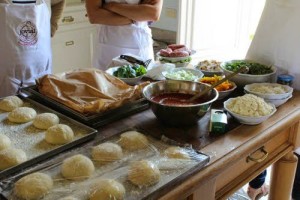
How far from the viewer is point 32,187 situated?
0.79 metres

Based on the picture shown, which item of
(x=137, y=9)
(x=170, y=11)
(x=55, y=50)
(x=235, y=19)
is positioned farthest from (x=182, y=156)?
(x=235, y=19)

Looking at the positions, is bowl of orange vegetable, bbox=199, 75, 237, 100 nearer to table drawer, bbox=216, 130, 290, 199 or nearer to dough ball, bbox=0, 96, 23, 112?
table drawer, bbox=216, 130, 290, 199

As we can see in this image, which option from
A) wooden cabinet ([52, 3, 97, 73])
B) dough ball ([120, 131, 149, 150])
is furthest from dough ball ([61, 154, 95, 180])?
wooden cabinet ([52, 3, 97, 73])

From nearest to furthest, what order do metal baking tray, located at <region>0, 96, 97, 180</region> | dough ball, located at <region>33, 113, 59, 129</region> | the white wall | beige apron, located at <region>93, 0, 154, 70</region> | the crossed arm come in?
metal baking tray, located at <region>0, 96, 97, 180</region>, dough ball, located at <region>33, 113, 59, 129</region>, the crossed arm, beige apron, located at <region>93, 0, 154, 70</region>, the white wall

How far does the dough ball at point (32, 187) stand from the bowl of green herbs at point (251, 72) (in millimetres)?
815

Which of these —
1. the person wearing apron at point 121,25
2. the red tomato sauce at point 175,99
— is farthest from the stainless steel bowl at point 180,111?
the person wearing apron at point 121,25

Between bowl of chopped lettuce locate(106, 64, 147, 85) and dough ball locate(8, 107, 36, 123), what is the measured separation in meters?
0.39

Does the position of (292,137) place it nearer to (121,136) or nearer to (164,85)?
(164,85)

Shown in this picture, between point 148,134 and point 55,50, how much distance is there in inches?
79.4

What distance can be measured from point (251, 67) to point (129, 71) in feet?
1.47

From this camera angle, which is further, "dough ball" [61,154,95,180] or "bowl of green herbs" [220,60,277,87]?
"bowl of green herbs" [220,60,277,87]

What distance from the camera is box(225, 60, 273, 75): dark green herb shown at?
1.43m

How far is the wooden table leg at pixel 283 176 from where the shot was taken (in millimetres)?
1437

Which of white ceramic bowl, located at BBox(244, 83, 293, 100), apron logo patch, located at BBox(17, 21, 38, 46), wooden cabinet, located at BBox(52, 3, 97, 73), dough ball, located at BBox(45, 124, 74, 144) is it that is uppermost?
apron logo patch, located at BBox(17, 21, 38, 46)
